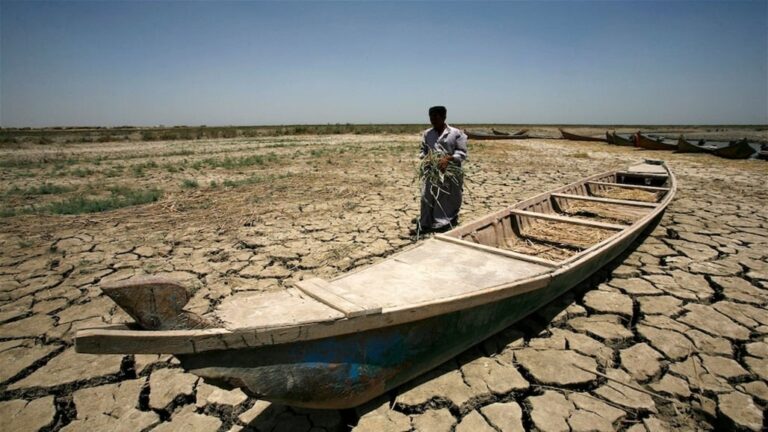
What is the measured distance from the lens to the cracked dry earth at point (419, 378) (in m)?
2.06

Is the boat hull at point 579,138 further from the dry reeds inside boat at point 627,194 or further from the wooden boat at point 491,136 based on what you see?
the dry reeds inside boat at point 627,194

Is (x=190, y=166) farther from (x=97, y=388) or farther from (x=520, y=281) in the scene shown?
(x=520, y=281)

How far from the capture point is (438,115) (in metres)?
4.46

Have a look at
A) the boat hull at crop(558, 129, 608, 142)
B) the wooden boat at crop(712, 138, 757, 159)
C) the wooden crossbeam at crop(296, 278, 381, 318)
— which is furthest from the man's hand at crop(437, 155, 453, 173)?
the boat hull at crop(558, 129, 608, 142)

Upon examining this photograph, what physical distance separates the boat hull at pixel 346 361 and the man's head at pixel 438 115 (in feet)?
9.02

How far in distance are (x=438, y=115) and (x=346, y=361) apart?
3474 millimetres

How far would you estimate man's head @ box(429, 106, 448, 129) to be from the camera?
14.5 ft

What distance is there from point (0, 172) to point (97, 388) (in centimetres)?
1357

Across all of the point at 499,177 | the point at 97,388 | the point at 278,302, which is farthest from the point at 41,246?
the point at 499,177

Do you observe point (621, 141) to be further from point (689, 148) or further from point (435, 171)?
point (435, 171)

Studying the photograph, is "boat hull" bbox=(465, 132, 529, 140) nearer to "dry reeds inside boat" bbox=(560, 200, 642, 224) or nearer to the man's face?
"dry reeds inside boat" bbox=(560, 200, 642, 224)

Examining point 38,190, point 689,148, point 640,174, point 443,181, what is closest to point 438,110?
point 443,181

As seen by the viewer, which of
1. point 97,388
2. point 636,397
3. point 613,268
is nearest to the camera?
point 636,397

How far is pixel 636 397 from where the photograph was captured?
7.06 ft
